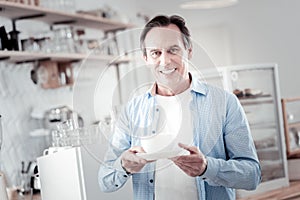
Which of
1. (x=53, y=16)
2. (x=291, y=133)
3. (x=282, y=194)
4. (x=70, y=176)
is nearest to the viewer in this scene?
(x=70, y=176)

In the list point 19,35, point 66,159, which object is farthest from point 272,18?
point 66,159

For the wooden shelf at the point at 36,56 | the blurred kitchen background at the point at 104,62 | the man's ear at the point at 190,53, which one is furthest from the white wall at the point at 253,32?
the man's ear at the point at 190,53

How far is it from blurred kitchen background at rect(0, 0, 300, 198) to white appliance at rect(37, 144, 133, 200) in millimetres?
267

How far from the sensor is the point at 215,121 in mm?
1779

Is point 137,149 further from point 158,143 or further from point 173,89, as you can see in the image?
point 173,89

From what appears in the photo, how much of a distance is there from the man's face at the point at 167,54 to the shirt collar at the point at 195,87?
34 mm

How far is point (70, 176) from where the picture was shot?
2176 millimetres

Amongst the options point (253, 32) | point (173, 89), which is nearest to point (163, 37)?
point (173, 89)

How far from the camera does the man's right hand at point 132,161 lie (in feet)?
5.65

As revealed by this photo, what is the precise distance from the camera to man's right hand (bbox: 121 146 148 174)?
1723 mm

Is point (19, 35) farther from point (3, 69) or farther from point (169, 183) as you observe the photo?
point (169, 183)

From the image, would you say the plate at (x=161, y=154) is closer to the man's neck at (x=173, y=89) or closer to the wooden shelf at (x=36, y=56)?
the man's neck at (x=173, y=89)

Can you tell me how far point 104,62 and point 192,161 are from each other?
0.68 m

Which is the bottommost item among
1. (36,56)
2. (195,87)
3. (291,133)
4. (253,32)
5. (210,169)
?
(291,133)
